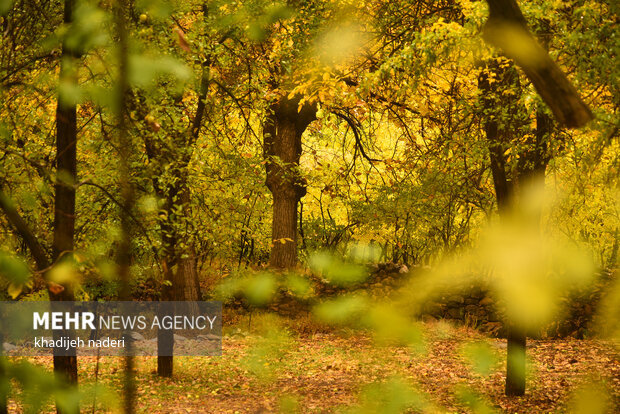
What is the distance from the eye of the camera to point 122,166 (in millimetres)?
1008

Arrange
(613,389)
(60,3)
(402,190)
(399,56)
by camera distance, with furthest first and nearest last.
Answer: (402,190), (613,389), (399,56), (60,3)

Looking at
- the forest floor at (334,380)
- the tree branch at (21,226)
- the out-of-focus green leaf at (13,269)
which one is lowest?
the forest floor at (334,380)

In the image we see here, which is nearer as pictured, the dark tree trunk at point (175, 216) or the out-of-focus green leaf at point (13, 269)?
the out-of-focus green leaf at point (13, 269)

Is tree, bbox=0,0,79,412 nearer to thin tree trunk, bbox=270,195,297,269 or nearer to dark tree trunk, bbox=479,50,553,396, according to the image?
dark tree trunk, bbox=479,50,553,396

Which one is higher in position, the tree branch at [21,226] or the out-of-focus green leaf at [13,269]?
the tree branch at [21,226]

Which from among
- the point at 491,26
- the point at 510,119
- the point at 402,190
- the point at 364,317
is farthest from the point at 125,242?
the point at 402,190

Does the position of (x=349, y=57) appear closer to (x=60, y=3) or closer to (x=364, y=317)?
(x=60, y=3)

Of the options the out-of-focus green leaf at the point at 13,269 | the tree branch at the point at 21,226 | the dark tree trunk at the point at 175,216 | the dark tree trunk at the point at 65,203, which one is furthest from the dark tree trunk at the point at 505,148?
the out-of-focus green leaf at the point at 13,269

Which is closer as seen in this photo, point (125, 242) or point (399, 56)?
point (125, 242)

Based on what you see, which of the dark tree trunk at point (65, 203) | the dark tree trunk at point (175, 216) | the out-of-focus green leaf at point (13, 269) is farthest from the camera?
the dark tree trunk at point (175, 216)

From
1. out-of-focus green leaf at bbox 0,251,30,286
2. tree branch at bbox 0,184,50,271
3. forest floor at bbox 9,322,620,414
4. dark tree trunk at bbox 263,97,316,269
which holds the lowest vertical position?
forest floor at bbox 9,322,620,414

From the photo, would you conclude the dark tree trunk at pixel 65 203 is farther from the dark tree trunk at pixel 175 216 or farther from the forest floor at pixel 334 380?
the forest floor at pixel 334 380

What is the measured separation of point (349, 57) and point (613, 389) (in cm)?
701

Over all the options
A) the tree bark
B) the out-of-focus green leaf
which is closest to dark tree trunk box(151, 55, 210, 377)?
the tree bark
